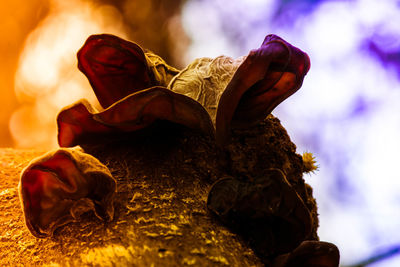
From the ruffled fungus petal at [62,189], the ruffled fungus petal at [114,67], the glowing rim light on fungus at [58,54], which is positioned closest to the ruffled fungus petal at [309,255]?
the ruffled fungus petal at [62,189]

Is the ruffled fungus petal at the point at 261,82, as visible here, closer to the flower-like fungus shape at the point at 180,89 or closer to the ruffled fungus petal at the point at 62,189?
the flower-like fungus shape at the point at 180,89

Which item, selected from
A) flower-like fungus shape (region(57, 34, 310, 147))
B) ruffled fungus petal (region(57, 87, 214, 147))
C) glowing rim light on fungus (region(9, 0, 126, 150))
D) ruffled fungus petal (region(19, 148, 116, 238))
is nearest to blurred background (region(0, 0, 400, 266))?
glowing rim light on fungus (region(9, 0, 126, 150))

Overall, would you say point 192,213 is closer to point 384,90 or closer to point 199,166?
point 199,166

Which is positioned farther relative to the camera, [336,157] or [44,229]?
[336,157]

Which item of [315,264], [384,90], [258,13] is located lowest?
[315,264]

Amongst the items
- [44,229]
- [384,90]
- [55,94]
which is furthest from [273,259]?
[384,90]

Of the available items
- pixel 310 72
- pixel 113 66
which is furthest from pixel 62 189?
pixel 310 72
